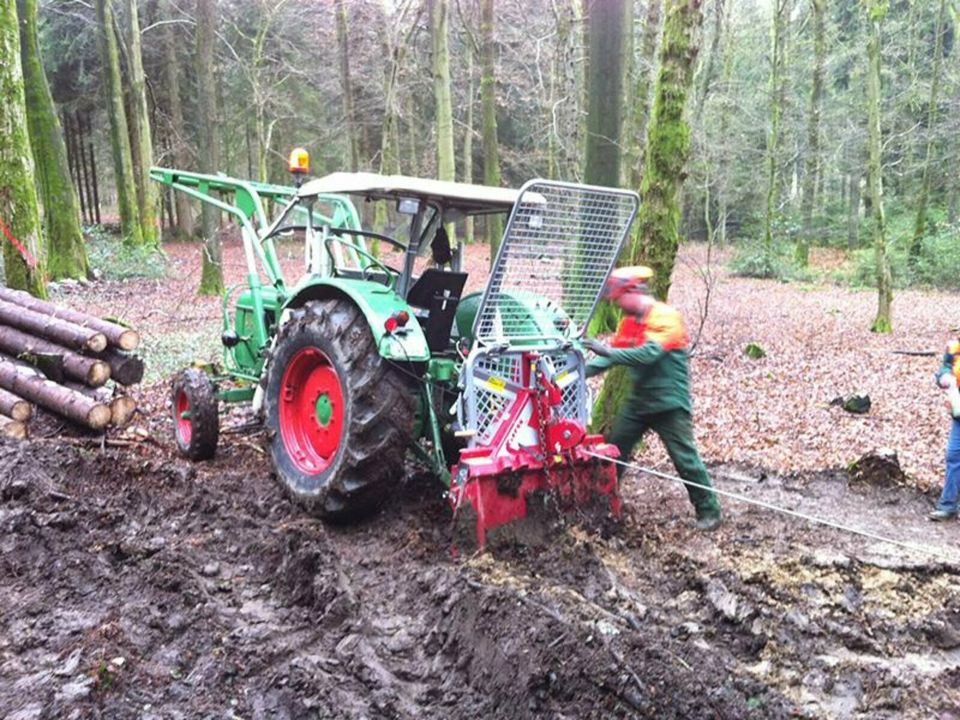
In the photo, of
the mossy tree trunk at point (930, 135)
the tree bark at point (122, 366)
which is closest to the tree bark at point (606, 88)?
the tree bark at point (122, 366)

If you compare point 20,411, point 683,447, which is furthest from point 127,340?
point 683,447

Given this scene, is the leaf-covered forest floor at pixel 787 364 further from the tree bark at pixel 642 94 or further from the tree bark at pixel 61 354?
the tree bark at pixel 642 94

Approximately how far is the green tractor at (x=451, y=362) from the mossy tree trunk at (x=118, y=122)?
16.1 metres

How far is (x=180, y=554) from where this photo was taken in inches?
165

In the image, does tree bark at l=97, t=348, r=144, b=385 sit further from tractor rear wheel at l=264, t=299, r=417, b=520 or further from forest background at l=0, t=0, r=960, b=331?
forest background at l=0, t=0, r=960, b=331

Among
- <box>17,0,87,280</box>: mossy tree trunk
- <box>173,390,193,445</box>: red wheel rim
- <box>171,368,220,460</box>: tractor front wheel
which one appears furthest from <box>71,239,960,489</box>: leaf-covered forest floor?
<box>171,368,220,460</box>: tractor front wheel

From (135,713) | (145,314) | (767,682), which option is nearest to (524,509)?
(767,682)

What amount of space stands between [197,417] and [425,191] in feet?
8.54

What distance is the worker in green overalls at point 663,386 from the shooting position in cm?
502

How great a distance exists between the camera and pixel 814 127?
24781 millimetres

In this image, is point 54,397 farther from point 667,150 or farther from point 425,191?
point 667,150

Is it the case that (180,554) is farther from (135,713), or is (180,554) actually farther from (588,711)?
(588,711)

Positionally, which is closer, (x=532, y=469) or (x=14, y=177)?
(x=532, y=469)

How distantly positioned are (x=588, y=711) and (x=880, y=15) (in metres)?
12.9
